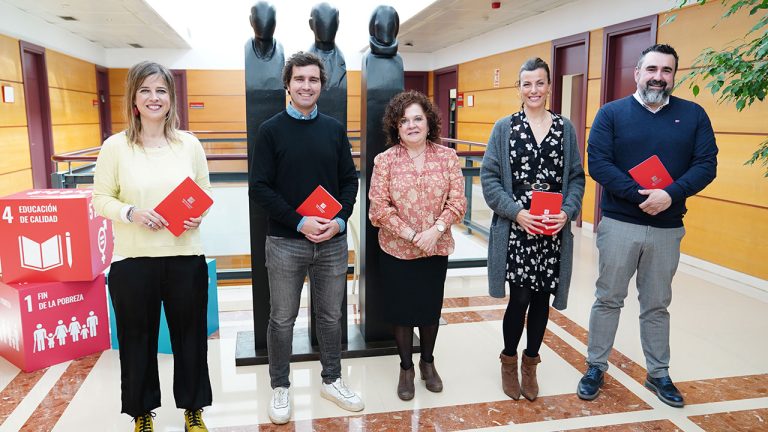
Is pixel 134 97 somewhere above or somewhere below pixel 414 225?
above

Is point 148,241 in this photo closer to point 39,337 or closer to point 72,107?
point 39,337

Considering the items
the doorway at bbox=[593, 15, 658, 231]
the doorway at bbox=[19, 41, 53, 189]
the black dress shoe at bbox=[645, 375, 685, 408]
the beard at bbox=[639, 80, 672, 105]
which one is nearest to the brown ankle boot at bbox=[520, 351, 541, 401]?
the black dress shoe at bbox=[645, 375, 685, 408]

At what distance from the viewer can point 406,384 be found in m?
2.59

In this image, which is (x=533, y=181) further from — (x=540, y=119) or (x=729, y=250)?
(x=729, y=250)

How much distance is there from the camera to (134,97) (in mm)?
1965

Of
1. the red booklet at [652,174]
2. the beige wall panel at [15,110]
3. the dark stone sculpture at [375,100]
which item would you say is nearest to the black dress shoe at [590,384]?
the red booklet at [652,174]

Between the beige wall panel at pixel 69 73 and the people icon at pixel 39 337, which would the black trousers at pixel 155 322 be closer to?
the people icon at pixel 39 337

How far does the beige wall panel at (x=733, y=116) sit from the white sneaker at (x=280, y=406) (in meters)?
3.80

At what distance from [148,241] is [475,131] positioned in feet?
29.0

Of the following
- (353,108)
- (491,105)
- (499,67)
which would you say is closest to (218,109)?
(353,108)

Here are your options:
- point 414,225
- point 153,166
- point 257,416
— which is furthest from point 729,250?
point 153,166

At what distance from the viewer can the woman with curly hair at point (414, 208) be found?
7.88 ft

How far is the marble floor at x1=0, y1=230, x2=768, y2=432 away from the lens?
2365 millimetres

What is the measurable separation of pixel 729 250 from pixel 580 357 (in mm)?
2366
